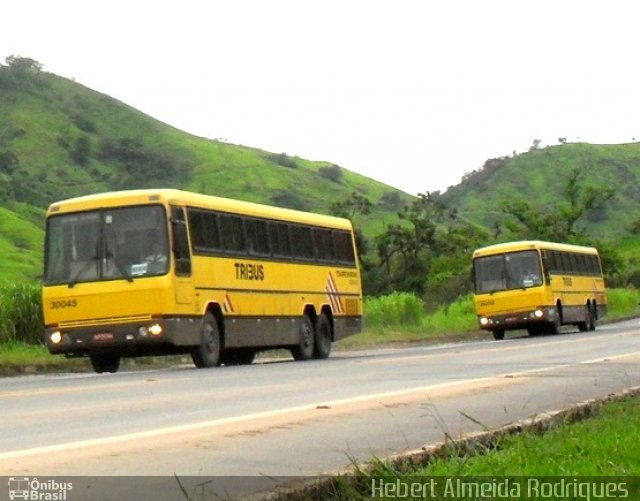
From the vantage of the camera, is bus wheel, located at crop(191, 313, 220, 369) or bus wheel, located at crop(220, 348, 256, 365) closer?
bus wheel, located at crop(191, 313, 220, 369)

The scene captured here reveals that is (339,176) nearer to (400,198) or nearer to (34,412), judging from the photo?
(400,198)

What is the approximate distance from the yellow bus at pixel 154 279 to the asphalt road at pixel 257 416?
85.1 inches

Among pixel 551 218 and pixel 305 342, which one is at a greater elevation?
pixel 551 218

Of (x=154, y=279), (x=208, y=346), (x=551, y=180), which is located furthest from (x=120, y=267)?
(x=551, y=180)

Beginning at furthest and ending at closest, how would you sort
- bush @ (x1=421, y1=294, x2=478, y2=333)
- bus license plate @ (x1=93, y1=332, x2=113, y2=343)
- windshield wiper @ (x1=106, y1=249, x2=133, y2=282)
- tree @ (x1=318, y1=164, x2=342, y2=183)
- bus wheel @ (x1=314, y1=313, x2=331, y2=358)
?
tree @ (x1=318, y1=164, x2=342, y2=183), bush @ (x1=421, y1=294, x2=478, y2=333), bus wheel @ (x1=314, y1=313, x2=331, y2=358), windshield wiper @ (x1=106, y1=249, x2=133, y2=282), bus license plate @ (x1=93, y1=332, x2=113, y2=343)

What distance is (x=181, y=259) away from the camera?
82.4 ft

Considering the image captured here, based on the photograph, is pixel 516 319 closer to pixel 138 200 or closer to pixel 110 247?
pixel 138 200

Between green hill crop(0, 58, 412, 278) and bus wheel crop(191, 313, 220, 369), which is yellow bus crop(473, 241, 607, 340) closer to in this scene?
bus wheel crop(191, 313, 220, 369)

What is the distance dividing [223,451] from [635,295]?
70467 millimetres

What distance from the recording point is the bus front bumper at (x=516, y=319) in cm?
4600

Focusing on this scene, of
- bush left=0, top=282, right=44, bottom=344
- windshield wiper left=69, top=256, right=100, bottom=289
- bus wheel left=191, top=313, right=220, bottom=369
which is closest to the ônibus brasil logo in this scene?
windshield wiper left=69, top=256, right=100, bottom=289

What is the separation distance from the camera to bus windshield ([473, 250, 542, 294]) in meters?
47.1

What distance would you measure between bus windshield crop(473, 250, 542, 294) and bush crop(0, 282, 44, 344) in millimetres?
18540

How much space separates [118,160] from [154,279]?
5206 inches
